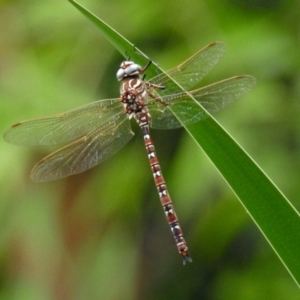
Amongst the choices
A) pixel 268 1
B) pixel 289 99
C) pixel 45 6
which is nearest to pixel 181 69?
pixel 289 99

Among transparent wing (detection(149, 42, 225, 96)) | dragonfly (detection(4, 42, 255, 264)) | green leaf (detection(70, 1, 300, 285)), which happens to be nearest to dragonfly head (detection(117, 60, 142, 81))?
dragonfly (detection(4, 42, 255, 264))

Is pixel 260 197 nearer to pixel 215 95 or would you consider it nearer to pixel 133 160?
pixel 215 95

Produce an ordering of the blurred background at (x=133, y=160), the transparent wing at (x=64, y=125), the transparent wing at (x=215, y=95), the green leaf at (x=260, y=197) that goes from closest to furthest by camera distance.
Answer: the green leaf at (x=260, y=197) → the transparent wing at (x=215, y=95) → the transparent wing at (x=64, y=125) → the blurred background at (x=133, y=160)

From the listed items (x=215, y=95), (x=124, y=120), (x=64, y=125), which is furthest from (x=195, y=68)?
(x=64, y=125)

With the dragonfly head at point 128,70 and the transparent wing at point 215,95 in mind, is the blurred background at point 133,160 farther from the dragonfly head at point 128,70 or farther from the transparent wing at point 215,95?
the transparent wing at point 215,95

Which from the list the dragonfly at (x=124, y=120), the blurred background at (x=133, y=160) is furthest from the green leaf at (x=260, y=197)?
the blurred background at (x=133, y=160)
